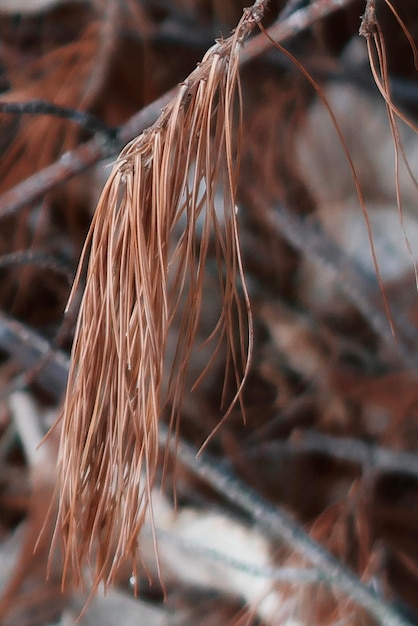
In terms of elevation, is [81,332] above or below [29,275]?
below

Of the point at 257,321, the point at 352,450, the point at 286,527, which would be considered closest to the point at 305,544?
the point at 286,527

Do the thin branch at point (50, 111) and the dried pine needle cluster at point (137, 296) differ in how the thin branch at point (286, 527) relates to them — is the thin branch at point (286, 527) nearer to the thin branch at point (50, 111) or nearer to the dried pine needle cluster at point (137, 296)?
the dried pine needle cluster at point (137, 296)

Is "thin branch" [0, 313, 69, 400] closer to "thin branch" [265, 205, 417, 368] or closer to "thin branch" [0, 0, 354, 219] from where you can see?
"thin branch" [0, 0, 354, 219]

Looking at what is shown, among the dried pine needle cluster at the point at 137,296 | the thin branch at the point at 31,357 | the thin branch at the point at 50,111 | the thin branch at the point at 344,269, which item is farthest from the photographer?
the thin branch at the point at 31,357

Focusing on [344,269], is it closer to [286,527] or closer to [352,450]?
[352,450]

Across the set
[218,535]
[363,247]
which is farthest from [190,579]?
[363,247]

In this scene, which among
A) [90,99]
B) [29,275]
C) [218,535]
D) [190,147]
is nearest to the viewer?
[190,147]

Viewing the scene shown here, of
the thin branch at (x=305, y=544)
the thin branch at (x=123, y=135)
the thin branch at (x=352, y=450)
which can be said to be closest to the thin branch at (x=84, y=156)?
the thin branch at (x=123, y=135)

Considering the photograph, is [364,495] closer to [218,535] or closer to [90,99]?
[218,535]
